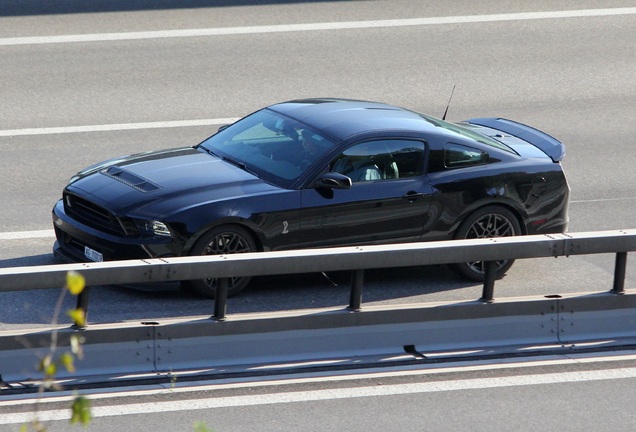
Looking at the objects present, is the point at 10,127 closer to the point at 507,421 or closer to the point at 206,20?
the point at 206,20

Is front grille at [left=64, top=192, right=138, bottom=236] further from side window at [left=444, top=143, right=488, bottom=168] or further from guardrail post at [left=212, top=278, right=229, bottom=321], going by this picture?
side window at [left=444, top=143, right=488, bottom=168]

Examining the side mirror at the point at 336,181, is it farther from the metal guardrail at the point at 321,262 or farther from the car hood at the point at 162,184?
the metal guardrail at the point at 321,262

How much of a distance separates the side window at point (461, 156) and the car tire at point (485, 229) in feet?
1.39

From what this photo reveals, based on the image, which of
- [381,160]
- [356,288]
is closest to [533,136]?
[381,160]

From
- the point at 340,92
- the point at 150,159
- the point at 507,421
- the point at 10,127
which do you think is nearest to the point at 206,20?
the point at 340,92

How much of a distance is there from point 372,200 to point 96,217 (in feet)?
7.42

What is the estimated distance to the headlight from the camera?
356 inches

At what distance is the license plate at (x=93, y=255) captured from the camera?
362 inches

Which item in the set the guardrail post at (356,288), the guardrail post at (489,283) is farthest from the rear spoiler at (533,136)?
the guardrail post at (356,288)

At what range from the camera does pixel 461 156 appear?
10.2m

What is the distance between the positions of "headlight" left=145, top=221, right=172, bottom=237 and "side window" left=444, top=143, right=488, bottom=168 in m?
2.59

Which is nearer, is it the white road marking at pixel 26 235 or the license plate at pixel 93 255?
the license plate at pixel 93 255

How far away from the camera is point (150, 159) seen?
10.2 meters

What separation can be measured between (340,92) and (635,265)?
5.93 metres
